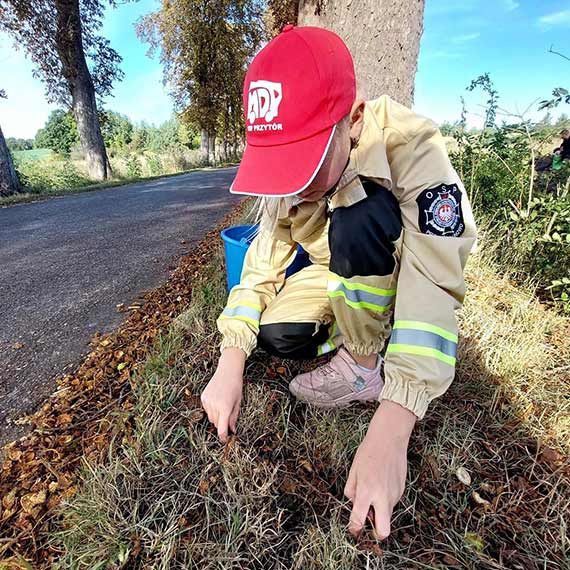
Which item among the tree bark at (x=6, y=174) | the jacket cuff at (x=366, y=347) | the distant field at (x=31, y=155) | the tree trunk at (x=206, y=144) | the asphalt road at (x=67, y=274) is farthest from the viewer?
the distant field at (x=31, y=155)

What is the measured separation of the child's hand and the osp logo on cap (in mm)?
671

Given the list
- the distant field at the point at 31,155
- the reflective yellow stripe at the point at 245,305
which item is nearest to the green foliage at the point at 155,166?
the distant field at the point at 31,155

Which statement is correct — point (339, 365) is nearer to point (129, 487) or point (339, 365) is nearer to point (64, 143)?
point (129, 487)

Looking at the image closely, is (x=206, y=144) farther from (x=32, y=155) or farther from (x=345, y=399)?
(x=32, y=155)

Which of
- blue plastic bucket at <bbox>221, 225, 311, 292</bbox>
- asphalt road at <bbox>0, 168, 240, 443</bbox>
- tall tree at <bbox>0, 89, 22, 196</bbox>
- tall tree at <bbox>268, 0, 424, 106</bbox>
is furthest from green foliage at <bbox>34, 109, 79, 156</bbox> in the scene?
blue plastic bucket at <bbox>221, 225, 311, 292</bbox>

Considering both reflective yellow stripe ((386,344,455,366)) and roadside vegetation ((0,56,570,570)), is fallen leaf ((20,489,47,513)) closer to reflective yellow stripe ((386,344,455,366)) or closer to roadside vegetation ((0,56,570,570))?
roadside vegetation ((0,56,570,570))

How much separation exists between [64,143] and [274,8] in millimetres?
42341

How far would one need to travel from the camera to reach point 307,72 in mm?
825

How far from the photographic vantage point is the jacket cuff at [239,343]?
1.16 metres

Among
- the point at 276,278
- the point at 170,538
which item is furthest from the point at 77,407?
Answer: the point at 276,278

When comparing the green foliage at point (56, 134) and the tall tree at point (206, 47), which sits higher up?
the tall tree at point (206, 47)

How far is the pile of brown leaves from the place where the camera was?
2.90ft

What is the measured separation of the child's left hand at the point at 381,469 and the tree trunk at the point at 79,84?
10.2m

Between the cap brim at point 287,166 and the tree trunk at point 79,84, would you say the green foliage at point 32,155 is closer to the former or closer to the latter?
the tree trunk at point 79,84
